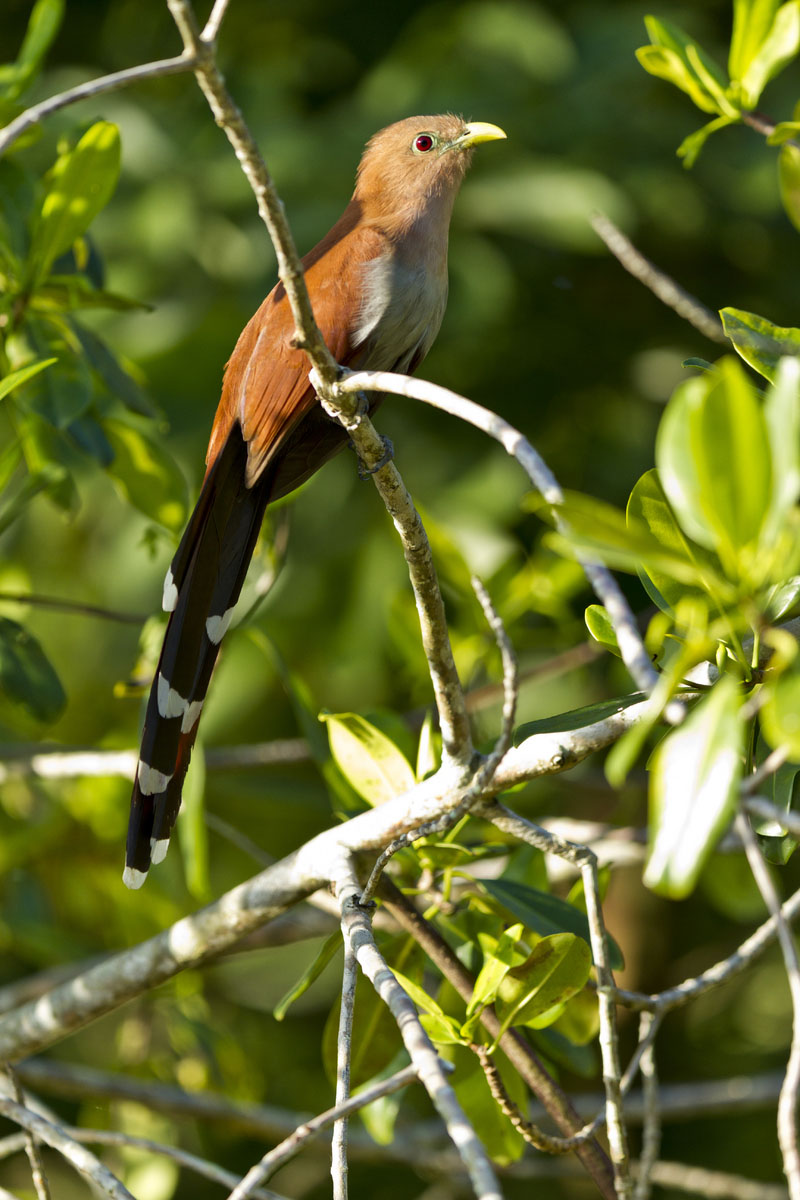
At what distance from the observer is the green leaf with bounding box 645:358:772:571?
81cm

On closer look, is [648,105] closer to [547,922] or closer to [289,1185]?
[547,922]

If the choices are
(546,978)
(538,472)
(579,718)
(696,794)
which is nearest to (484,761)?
(579,718)

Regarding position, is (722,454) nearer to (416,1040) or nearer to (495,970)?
(416,1040)

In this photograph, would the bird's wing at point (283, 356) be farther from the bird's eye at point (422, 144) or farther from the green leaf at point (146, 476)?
the bird's eye at point (422, 144)

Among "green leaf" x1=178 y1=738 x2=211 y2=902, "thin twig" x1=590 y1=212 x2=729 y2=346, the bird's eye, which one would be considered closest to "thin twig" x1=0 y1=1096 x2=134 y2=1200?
"green leaf" x1=178 y1=738 x2=211 y2=902

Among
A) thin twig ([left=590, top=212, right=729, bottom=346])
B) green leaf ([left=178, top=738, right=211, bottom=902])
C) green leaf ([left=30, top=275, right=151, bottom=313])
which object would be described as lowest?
green leaf ([left=178, top=738, right=211, bottom=902])

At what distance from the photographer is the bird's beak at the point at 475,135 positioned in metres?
2.31

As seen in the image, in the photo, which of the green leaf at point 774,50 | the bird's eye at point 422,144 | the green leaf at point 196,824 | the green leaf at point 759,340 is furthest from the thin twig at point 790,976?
the bird's eye at point 422,144

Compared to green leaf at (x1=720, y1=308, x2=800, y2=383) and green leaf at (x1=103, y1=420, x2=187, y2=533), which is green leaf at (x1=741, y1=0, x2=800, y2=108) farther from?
green leaf at (x1=103, y1=420, x2=187, y2=533)

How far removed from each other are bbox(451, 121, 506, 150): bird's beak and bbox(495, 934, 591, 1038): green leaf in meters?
1.61

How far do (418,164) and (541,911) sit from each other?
1.47 meters

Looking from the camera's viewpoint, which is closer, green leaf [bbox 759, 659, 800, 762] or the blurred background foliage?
green leaf [bbox 759, 659, 800, 762]

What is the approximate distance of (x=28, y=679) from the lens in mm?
1908

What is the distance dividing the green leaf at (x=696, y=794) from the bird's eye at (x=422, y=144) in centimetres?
180
